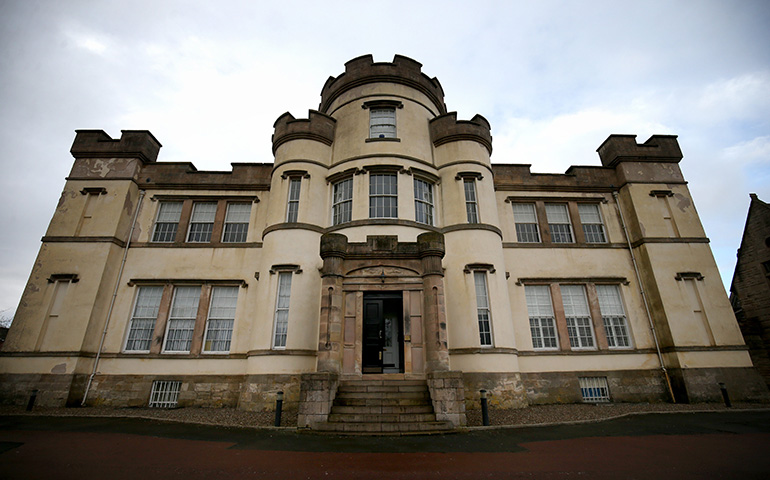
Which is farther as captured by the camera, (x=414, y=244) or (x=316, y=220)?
(x=316, y=220)

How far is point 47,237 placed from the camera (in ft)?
50.5

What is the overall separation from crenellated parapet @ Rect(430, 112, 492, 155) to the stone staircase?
1093cm

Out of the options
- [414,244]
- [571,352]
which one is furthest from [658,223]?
[414,244]

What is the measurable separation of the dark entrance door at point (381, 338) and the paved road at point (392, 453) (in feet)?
12.0

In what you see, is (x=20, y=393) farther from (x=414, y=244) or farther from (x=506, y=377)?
(x=506, y=377)

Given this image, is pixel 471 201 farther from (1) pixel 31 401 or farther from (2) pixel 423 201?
(1) pixel 31 401

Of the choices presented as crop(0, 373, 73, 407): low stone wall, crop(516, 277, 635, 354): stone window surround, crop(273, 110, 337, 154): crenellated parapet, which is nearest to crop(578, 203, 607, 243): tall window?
crop(516, 277, 635, 354): stone window surround

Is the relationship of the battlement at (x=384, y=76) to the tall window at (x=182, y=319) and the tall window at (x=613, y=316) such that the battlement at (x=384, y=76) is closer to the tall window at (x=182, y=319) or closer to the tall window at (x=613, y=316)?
the tall window at (x=182, y=319)

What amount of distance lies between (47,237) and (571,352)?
76.5ft

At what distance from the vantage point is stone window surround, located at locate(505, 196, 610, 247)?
16.8 m

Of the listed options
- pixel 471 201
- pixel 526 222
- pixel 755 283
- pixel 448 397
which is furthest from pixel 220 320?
pixel 755 283

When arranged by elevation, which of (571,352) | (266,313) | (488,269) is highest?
(488,269)

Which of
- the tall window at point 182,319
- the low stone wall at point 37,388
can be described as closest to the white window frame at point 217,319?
the tall window at point 182,319

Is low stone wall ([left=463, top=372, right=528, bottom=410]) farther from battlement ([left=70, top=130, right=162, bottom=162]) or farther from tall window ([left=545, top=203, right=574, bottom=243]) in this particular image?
battlement ([left=70, top=130, right=162, bottom=162])
